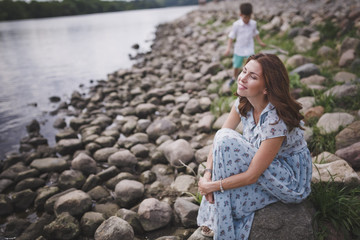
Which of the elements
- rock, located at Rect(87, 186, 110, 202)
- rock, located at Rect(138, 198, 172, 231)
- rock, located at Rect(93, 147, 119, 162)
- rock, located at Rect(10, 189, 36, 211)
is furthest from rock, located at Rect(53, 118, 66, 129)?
rock, located at Rect(138, 198, 172, 231)

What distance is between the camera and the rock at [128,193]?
308 centimetres

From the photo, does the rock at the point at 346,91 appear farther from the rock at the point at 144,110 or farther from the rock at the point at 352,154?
the rock at the point at 144,110

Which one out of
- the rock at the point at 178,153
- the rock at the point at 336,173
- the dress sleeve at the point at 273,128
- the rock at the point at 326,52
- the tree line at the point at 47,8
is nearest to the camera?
the dress sleeve at the point at 273,128

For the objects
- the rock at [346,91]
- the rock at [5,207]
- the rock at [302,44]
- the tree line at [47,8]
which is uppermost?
the tree line at [47,8]

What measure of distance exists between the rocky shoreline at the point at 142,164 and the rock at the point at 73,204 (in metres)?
0.01

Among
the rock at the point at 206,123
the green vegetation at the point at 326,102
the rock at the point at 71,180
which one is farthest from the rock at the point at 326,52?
the rock at the point at 71,180

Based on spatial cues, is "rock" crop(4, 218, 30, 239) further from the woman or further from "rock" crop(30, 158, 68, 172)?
the woman

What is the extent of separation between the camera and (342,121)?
11.0 ft

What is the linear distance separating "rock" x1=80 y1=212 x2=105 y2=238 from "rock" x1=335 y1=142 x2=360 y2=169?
8.89ft

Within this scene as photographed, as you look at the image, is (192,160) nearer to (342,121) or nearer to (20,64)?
(342,121)

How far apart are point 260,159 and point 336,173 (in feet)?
3.62

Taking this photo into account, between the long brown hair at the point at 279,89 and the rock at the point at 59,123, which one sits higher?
the long brown hair at the point at 279,89

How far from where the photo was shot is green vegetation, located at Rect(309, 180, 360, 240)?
6.95 feet

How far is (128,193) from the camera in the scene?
10.2 ft
